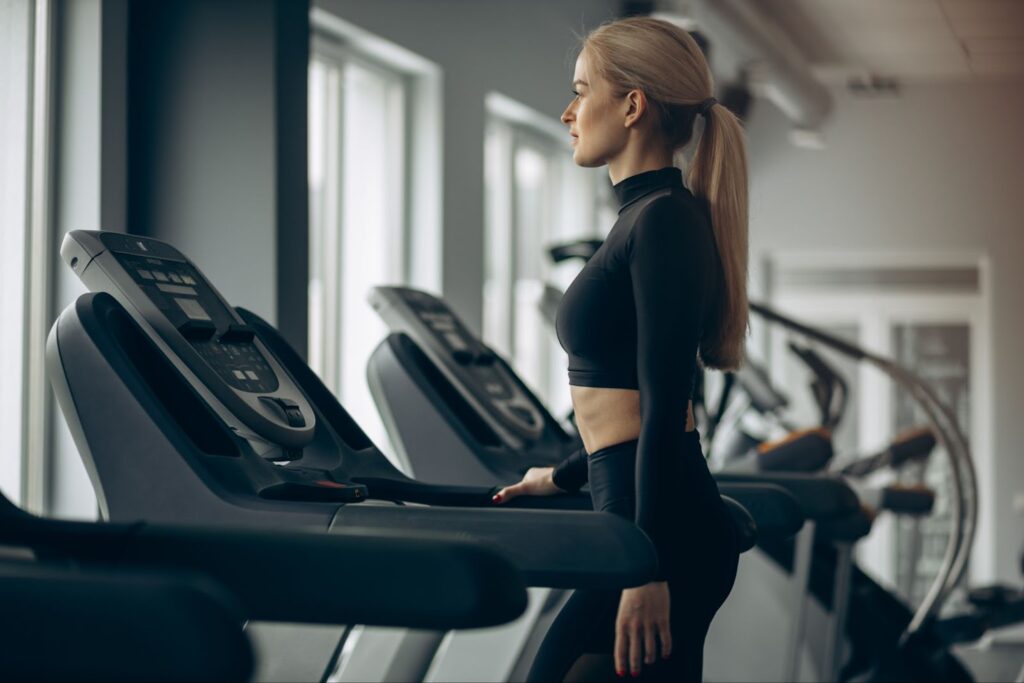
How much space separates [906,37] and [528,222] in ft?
7.02

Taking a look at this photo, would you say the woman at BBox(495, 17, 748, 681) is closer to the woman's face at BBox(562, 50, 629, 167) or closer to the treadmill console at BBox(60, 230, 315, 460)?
the woman's face at BBox(562, 50, 629, 167)

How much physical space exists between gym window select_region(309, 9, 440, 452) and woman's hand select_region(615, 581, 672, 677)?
9.36 ft

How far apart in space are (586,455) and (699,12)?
3722mm

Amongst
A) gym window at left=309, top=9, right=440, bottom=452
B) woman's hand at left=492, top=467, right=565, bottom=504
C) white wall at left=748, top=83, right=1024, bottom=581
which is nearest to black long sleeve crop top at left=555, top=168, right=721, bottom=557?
woman's hand at left=492, top=467, right=565, bottom=504

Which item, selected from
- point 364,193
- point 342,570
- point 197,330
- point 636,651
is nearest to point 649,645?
point 636,651

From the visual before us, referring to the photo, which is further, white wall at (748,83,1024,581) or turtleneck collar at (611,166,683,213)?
Answer: white wall at (748,83,1024,581)

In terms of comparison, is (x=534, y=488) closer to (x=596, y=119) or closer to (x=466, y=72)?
(x=596, y=119)

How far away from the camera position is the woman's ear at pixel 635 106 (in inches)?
61.1

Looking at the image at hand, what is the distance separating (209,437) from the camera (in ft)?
5.34

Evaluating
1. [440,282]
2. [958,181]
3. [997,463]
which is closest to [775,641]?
[440,282]

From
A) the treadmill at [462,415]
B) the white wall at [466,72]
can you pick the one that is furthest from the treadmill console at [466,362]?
the white wall at [466,72]

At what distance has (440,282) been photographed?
4.67 m

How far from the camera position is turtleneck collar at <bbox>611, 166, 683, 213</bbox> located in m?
1.55

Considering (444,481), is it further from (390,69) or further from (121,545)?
(390,69)
